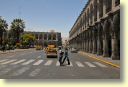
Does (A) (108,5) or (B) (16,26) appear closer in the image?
(A) (108,5)

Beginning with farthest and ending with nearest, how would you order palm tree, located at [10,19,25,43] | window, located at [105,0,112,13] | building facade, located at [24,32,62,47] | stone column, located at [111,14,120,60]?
building facade, located at [24,32,62,47], palm tree, located at [10,19,25,43], window, located at [105,0,112,13], stone column, located at [111,14,120,60]

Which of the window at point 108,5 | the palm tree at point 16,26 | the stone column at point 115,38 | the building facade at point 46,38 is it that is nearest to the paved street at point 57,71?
the stone column at point 115,38

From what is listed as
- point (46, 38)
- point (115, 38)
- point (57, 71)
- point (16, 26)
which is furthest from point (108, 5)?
point (46, 38)

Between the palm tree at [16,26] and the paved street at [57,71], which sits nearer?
the paved street at [57,71]

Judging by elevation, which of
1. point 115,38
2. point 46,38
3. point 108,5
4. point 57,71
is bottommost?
point 57,71

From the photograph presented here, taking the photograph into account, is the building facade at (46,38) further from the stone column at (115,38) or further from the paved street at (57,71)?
the paved street at (57,71)

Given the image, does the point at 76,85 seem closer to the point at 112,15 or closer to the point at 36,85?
the point at 36,85

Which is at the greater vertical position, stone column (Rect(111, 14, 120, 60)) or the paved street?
stone column (Rect(111, 14, 120, 60))

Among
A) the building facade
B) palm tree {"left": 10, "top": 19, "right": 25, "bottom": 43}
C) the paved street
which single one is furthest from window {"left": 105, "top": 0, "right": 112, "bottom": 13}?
the building facade

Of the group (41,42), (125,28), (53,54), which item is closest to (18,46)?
(41,42)

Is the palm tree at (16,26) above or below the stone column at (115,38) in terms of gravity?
above

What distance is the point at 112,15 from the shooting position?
35.6m

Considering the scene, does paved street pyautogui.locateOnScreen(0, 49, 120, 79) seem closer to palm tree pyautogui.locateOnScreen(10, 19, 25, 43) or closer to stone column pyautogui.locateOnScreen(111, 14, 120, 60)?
stone column pyautogui.locateOnScreen(111, 14, 120, 60)

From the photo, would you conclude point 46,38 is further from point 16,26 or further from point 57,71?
point 57,71
